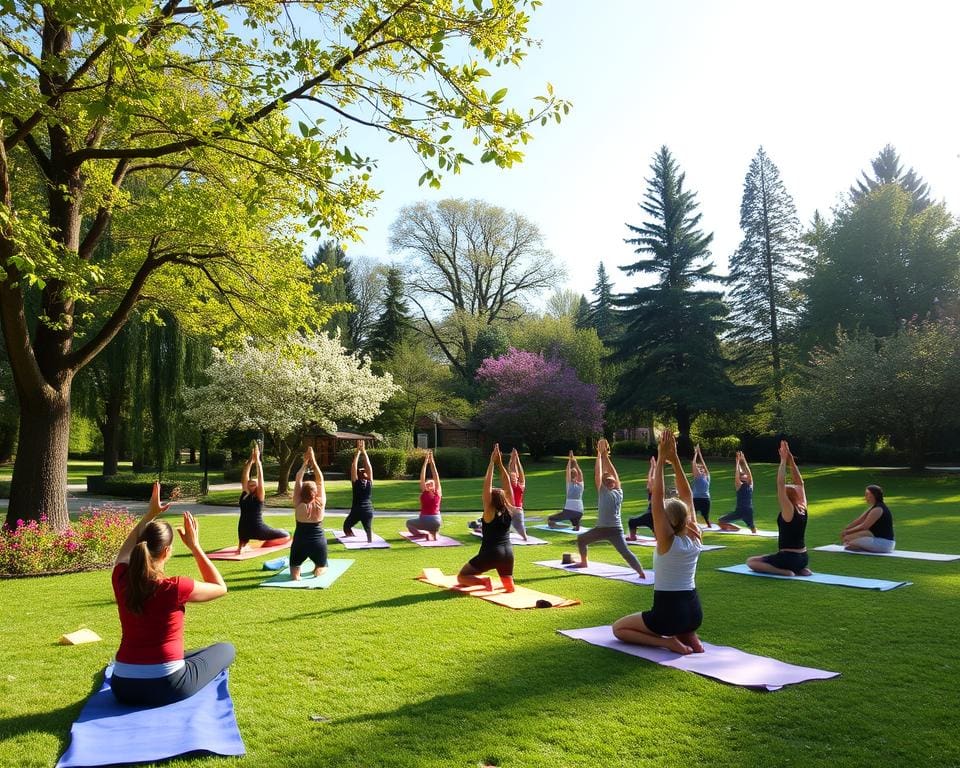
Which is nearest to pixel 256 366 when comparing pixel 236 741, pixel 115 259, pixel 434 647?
pixel 115 259

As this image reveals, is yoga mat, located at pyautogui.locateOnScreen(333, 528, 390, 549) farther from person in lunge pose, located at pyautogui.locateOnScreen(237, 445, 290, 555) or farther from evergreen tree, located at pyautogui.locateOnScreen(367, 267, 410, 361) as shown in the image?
evergreen tree, located at pyautogui.locateOnScreen(367, 267, 410, 361)

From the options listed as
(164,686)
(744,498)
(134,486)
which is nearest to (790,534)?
(744,498)

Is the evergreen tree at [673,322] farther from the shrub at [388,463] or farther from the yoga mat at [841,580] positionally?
the yoga mat at [841,580]

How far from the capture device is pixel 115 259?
1218 cm

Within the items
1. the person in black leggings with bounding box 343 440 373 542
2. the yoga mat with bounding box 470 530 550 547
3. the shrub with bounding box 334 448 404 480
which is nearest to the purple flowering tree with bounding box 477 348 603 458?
the shrub with bounding box 334 448 404 480

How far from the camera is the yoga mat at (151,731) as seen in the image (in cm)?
394

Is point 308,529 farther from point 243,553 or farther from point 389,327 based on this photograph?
point 389,327

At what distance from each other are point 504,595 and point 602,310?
52836mm

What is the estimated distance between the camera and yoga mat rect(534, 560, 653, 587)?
9.24m

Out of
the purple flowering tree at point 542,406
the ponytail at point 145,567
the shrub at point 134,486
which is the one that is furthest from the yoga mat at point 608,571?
the purple flowering tree at point 542,406

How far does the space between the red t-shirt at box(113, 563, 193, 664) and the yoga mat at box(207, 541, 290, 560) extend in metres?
6.81

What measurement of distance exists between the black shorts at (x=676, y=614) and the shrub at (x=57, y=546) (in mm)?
8718

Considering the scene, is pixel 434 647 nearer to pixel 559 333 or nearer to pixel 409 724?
pixel 409 724

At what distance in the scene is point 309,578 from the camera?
9.44 m
